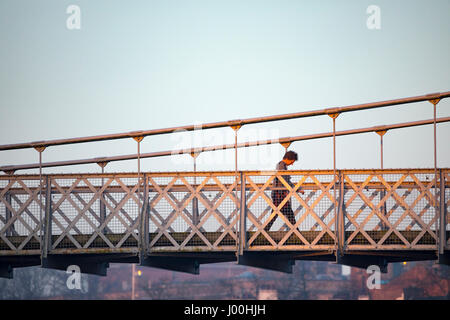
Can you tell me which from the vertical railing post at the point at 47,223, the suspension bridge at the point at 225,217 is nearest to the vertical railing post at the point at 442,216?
the suspension bridge at the point at 225,217

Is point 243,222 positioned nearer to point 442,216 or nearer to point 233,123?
point 233,123

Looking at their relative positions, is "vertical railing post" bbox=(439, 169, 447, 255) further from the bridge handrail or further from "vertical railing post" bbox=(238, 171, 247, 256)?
"vertical railing post" bbox=(238, 171, 247, 256)

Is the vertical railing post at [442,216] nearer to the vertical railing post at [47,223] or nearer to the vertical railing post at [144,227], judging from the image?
the vertical railing post at [144,227]

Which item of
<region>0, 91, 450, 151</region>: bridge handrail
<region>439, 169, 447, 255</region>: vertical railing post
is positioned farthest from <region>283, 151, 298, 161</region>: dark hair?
<region>439, 169, 447, 255</region>: vertical railing post

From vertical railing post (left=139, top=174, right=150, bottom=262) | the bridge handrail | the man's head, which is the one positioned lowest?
vertical railing post (left=139, top=174, right=150, bottom=262)

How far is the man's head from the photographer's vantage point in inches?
733

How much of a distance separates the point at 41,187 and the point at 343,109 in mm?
6831

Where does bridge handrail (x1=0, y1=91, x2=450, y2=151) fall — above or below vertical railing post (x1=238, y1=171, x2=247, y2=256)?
above

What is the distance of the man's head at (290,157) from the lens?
18.6m

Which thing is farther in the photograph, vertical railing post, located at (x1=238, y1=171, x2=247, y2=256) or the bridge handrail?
the bridge handrail

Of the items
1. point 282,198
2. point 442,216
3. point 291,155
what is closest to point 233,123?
point 291,155

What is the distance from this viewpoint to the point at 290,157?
1861 cm
